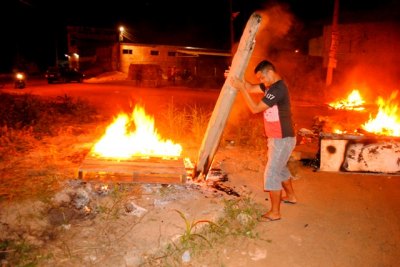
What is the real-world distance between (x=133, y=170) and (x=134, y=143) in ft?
4.65

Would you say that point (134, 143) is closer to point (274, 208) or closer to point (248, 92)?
point (248, 92)

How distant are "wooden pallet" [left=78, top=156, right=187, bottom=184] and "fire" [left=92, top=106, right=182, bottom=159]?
319mm

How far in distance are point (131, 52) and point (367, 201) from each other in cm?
3289

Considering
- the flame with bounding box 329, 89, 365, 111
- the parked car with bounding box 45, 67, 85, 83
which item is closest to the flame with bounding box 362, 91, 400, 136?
the flame with bounding box 329, 89, 365, 111

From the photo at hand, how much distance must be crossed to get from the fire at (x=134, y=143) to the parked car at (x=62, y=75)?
2083 cm

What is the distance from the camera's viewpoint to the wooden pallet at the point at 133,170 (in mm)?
5449

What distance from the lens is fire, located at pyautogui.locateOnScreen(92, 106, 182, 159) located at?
6320 millimetres

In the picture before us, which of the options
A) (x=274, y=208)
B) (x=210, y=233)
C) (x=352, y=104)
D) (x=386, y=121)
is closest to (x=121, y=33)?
(x=352, y=104)

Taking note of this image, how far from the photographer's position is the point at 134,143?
682 cm

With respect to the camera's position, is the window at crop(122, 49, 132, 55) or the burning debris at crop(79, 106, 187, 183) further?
the window at crop(122, 49, 132, 55)

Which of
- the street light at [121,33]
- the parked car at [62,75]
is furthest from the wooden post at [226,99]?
the street light at [121,33]

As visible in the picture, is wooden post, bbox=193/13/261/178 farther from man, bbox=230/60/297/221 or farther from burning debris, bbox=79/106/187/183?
man, bbox=230/60/297/221

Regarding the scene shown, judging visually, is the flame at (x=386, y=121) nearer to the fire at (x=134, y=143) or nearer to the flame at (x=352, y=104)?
the fire at (x=134, y=143)

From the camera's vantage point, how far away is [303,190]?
6012 millimetres
